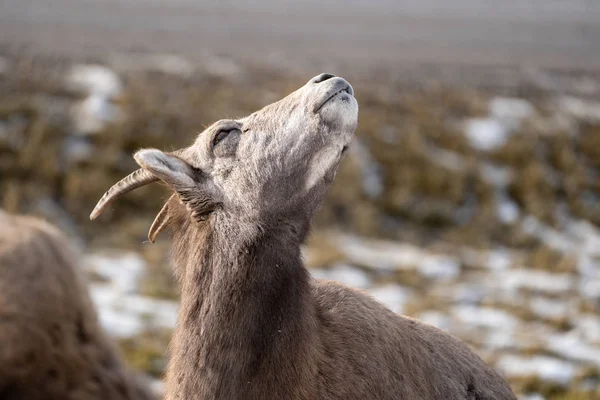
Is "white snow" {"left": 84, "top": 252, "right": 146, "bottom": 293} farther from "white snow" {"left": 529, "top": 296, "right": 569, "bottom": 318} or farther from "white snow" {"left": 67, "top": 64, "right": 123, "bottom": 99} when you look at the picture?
"white snow" {"left": 67, "top": 64, "right": 123, "bottom": 99}

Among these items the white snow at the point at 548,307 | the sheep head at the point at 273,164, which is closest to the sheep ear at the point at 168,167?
the sheep head at the point at 273,164

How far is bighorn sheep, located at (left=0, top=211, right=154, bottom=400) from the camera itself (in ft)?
14.3

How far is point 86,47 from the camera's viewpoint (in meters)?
34.8

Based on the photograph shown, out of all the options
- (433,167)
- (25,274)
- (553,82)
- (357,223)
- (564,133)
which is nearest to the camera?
(25,274)

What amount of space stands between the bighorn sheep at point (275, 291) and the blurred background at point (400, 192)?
2.38m

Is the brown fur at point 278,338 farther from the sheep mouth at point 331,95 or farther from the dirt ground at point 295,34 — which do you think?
the dirt ground at point 295,34

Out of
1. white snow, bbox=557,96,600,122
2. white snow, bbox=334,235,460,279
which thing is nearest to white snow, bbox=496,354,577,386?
white snow, bbox=334,235,460,279

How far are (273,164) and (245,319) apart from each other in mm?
753

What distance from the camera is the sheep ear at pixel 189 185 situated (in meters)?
2.97

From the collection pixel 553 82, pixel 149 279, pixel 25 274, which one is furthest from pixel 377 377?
pixel 553 82

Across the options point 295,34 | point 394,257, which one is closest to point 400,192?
point 394,257

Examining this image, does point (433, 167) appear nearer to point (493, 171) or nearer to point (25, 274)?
point (493, 171)

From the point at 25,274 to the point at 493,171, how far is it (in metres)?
14.0

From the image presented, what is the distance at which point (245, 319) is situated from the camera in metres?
2.85
